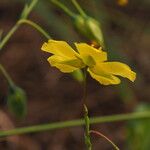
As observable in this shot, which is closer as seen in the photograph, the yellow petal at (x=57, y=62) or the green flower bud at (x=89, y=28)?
the yellow petal at (x=57, y=62)

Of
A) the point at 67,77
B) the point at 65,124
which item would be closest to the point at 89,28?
the point at 65,124

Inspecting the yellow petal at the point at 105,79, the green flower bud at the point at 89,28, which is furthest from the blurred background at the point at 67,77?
the yellow petal at the point at 105,79

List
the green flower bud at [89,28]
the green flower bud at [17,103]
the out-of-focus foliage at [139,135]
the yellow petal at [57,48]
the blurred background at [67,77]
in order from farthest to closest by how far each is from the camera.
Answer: the blurred background at [67,77], the out-of-focus foliage at [139,135], the green flower bud at [17,103], the green flower bud at [89,28], the yellow petal at [57,48]

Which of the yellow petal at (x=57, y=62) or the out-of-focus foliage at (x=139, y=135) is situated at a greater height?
the yellow petal at (x=57, y=62)

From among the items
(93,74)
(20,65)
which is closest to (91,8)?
(20,65)

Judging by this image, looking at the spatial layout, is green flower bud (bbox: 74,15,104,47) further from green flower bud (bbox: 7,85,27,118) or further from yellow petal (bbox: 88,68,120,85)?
yellow petal (bbox: 88,68,120,85)

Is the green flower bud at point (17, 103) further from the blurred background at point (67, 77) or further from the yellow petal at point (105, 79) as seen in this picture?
the blurred background at point (67, 77)

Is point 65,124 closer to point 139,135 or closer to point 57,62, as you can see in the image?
point 57,62
